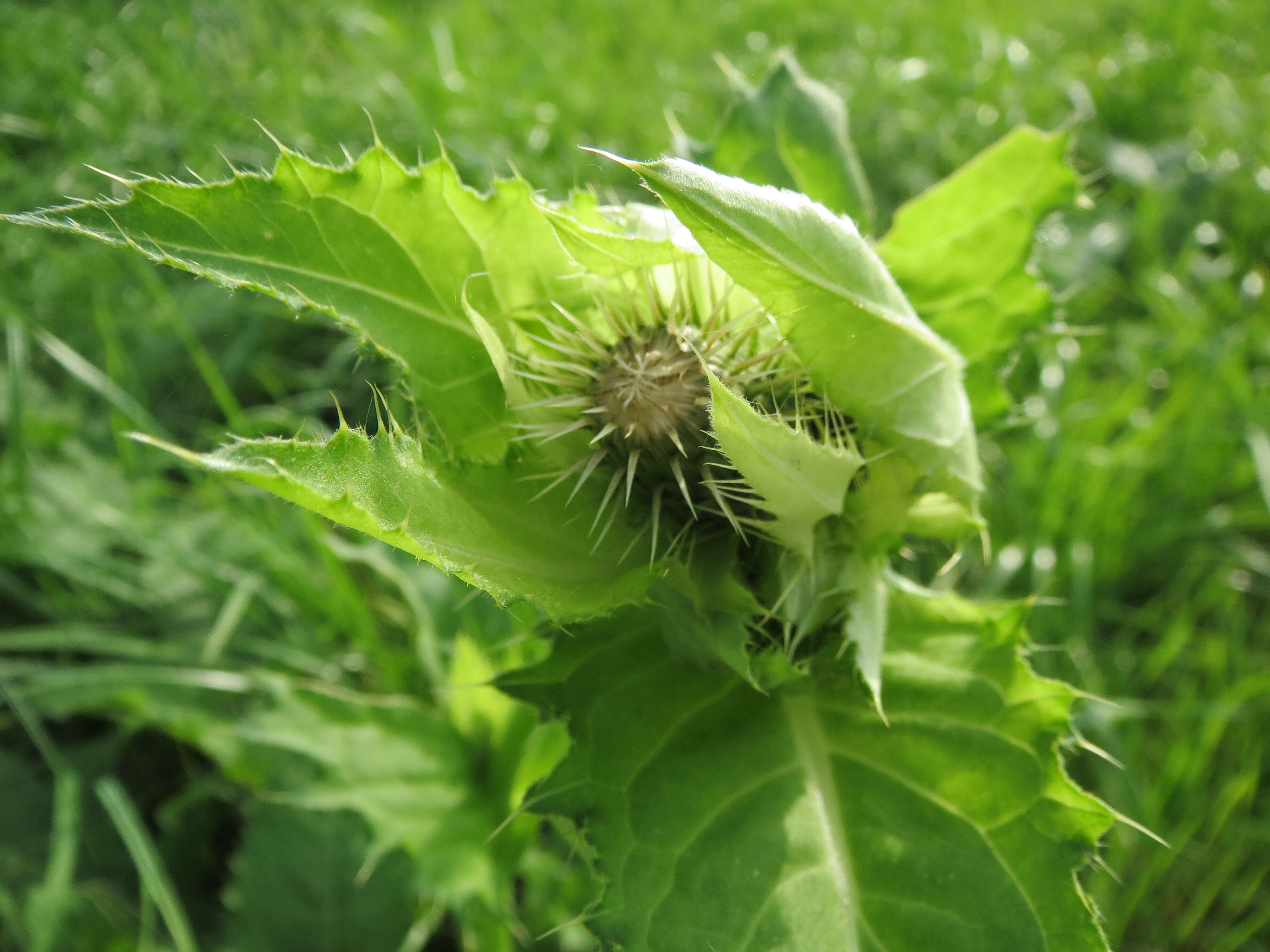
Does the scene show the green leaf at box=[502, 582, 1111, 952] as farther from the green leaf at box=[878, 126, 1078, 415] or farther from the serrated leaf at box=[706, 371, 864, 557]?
the green leaf at box=[878, 126, 1078, 415]

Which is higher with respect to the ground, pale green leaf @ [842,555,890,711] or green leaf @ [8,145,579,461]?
green leaf @ [8,145,579,461]

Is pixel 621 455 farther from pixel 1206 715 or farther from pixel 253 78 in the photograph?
pixel 253 78

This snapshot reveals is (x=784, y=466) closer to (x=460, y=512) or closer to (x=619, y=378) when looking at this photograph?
(x=619, y=378)

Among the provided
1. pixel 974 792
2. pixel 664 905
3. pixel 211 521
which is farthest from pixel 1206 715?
pixel 211 521

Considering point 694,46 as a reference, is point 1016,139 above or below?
above

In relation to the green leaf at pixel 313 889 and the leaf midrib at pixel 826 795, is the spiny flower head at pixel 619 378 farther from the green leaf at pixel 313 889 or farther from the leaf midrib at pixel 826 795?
the green leaf at pixel 313 889

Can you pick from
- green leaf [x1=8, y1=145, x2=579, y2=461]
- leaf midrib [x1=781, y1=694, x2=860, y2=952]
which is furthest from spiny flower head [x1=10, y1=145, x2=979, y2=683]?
leaf midrib [x1=781, y1=694, x2=860, y2=952]
